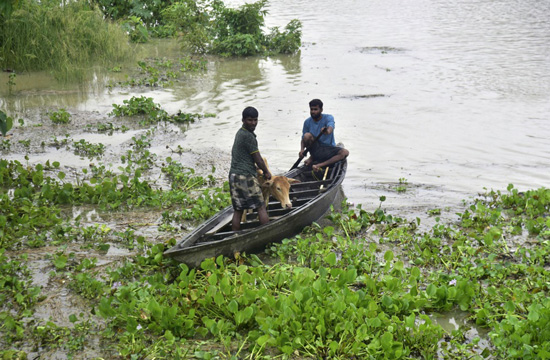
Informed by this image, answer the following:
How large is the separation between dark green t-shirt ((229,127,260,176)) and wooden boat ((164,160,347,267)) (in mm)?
727

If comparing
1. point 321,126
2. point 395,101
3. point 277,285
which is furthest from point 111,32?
point 277,285

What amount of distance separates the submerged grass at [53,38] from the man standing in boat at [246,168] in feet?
35.9

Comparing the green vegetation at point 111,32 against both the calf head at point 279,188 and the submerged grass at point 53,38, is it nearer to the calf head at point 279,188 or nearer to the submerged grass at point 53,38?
the submerged grass at point 53,38

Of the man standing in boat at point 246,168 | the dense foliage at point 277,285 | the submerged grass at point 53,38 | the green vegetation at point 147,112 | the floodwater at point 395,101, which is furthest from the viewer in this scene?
the submerged grass at point 53,38

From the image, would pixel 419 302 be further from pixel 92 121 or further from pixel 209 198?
pixel 92 121

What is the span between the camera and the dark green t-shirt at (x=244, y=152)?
7180 millimetres

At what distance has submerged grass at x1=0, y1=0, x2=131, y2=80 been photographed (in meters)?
16.2

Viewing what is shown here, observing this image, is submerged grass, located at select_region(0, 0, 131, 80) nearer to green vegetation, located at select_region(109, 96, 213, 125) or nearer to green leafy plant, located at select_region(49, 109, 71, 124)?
green leafy plant, located at select_region(49, 109, 71, 124)

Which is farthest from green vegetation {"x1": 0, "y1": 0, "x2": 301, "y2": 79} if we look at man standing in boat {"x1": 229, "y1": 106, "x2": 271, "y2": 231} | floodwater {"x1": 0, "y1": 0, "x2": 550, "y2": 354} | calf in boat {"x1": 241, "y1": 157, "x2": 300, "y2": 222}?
calf in boat {"x1": 241, "y1": 157, "x2": 300, "y2": 222}

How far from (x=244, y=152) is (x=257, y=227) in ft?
3.12

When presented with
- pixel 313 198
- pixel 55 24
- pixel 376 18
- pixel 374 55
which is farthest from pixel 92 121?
pixel 376 18

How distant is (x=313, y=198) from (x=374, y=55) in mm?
14663

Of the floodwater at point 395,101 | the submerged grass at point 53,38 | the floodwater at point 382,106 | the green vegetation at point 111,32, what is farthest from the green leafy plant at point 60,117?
the submerged grass at point 53,38

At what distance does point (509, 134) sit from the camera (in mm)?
13375
